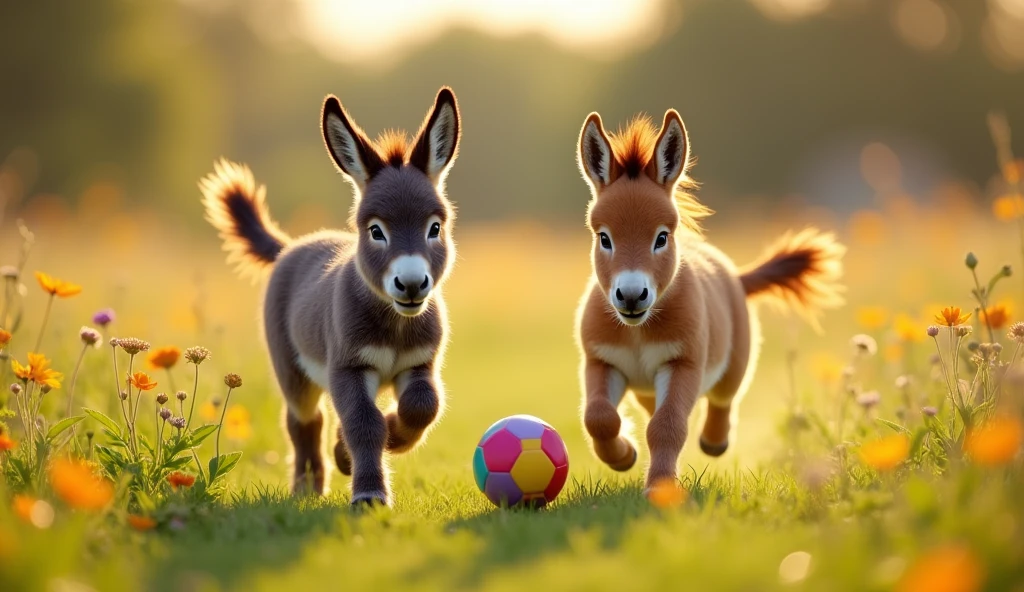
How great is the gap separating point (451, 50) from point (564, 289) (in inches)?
1262

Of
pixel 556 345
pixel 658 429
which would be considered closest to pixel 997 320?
pixel 658 429

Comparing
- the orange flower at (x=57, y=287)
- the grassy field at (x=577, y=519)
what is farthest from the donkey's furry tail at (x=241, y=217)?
the orange flower at (x=57, y=287)

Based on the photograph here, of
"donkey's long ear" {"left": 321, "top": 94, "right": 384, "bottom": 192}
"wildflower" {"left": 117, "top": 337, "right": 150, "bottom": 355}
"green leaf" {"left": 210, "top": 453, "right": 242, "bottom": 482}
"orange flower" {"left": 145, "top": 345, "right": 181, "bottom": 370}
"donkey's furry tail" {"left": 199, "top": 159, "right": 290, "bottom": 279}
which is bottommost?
"green leaf" {"left": 210, "top": 453, "right": 242, "bottom": 482}

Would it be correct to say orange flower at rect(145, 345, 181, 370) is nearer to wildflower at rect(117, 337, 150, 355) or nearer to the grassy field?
wildflower at rect(117, 337, 150, 355)

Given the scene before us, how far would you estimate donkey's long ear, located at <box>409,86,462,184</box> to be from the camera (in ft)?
16.0

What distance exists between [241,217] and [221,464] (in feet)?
7.92

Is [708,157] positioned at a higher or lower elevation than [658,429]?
higher

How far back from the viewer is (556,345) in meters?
14.2

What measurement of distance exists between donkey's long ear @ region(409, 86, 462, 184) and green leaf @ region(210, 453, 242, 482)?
5.67 feet

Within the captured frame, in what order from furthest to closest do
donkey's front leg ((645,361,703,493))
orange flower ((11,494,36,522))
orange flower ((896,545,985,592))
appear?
donkey's front leg ((645,361,703,493)) < orange flower ((11,494,36,522)) < orange flower ((896,545,985,592))

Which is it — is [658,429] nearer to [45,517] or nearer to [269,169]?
[45,517]

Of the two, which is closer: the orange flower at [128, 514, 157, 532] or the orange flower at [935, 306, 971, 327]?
the orange flower at [128, 514, 157, 532]

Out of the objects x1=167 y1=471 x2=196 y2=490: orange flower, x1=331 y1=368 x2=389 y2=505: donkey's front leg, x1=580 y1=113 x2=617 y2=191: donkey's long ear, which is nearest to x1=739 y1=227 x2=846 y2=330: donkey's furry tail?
x1=580 y1=113 x2=617 y2=191: donkey's long ear

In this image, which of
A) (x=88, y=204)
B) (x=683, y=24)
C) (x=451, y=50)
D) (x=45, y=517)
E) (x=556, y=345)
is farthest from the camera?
(x=451, y=50)
